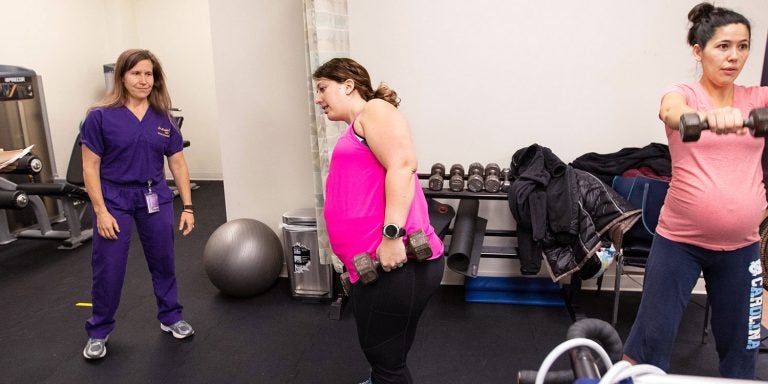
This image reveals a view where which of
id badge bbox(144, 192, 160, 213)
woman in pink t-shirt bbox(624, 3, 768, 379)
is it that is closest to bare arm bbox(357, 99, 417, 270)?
woman in pink t-shirt bbox(624, 3, 768, 379)

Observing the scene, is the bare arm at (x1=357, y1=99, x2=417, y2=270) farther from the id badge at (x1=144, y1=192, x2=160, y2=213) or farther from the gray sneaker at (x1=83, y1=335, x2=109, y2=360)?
the gray sneaker at (x1=83, y1=335, x2=109, y2=360)

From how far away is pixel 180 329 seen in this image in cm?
270

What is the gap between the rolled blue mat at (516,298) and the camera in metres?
3.04

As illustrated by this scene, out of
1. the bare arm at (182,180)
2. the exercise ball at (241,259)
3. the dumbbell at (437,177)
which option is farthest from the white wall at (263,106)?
the dumbbell at (437,177)

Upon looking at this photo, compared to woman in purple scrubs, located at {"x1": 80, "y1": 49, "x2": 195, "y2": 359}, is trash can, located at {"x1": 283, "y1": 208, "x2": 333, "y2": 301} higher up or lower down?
lower down

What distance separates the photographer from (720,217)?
4.88ft

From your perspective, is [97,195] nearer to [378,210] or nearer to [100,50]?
[378,210]

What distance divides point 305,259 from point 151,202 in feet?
3.27

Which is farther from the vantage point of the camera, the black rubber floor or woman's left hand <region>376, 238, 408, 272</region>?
the black rubber floor

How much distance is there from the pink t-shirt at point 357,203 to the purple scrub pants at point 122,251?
1.31 metres

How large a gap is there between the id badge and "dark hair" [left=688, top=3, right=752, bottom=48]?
7.36 feet

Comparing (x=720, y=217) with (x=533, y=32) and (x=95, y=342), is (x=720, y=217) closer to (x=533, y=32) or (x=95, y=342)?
(x=533, y=32)

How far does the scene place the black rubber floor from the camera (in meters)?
2.38

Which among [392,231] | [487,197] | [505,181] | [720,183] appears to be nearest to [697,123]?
[720,183]
